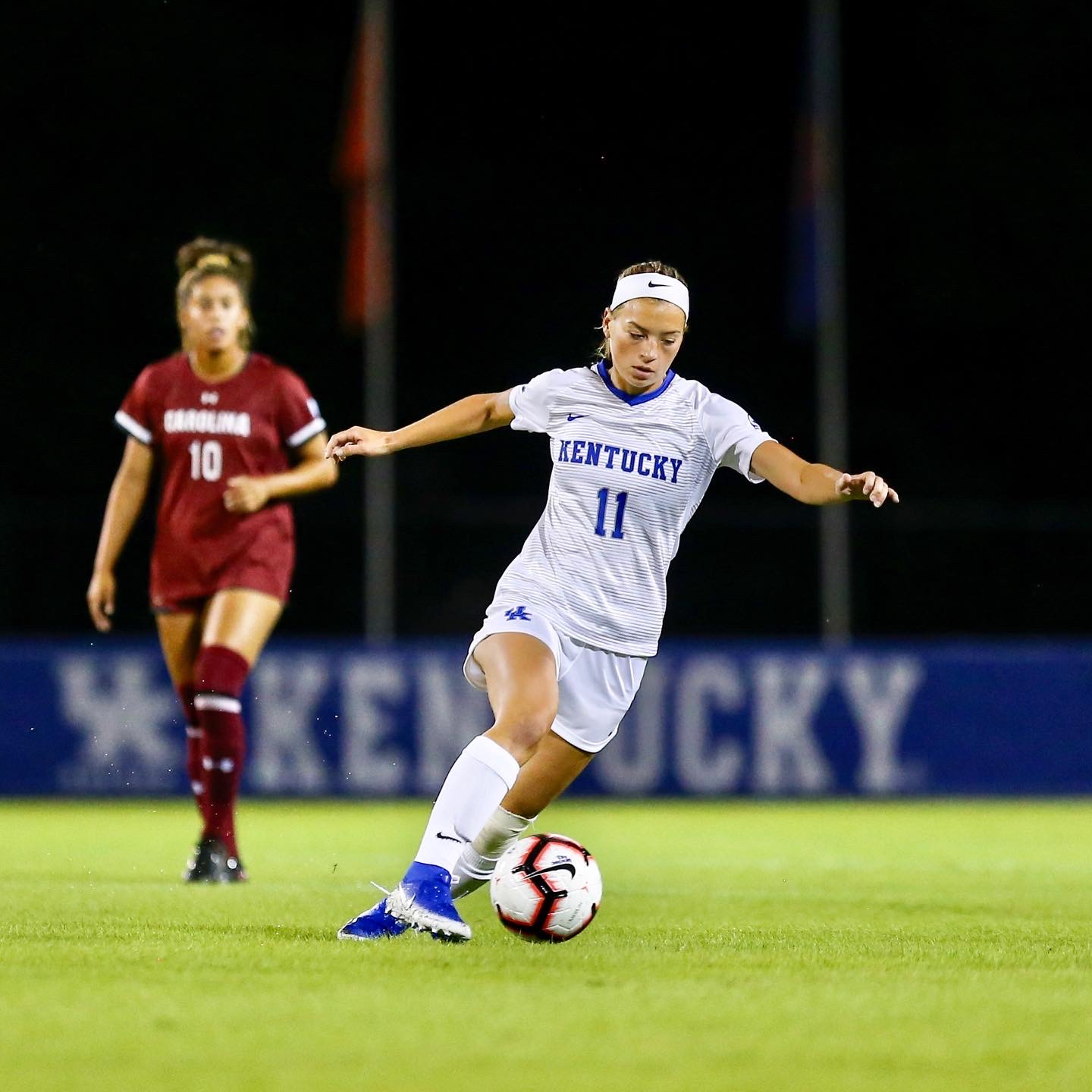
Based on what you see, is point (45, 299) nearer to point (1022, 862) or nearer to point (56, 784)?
point (56, 784)

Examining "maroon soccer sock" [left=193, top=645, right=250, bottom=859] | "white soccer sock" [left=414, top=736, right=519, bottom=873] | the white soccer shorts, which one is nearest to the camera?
"white soccer sock" [left=414, top=736, right=519, bottom=873]

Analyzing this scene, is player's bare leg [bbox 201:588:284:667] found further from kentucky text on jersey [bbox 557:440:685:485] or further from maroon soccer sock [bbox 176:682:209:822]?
kentucky text on jersey [bbox 557:440:685:485]

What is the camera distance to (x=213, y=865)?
855cm

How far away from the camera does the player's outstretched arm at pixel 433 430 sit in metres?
6.38

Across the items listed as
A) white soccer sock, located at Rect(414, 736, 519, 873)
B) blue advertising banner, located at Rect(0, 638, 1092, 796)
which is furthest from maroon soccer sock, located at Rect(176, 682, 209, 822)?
blue advertising banner, located at Rect(0, 638, 1092, 796)

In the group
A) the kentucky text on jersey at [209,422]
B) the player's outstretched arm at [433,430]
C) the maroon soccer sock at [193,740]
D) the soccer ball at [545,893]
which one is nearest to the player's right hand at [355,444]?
the player's outstretched arm at [433,430]

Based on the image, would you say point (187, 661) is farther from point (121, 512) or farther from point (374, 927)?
point (374, 927)

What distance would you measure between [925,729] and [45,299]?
16.8 metres

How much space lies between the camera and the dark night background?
28.7 meters

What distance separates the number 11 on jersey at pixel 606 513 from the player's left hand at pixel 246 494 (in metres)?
2.41

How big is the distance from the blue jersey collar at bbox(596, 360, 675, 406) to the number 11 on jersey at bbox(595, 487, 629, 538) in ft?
0.97

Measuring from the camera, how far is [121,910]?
23.9 ft

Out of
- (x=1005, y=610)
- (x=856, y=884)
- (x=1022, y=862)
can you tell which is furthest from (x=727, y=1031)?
(x=1005, y=610)

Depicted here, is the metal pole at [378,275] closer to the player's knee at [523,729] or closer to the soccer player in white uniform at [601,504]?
the soccer player in white uniform at [601,504]
